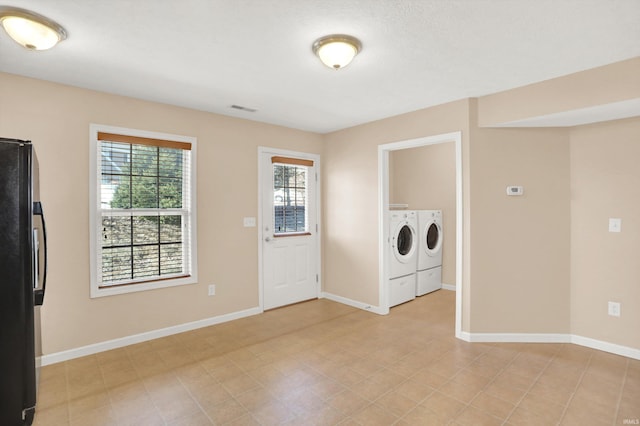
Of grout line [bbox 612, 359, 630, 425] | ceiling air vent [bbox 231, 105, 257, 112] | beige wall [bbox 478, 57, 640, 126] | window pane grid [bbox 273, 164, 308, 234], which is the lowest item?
grout line [bbox 612, 359, 630, 425]

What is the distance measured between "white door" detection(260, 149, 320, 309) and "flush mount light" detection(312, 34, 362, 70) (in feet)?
7.05

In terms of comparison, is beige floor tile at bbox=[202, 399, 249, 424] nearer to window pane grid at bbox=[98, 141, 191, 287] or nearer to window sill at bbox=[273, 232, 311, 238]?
window pane grid at bbox=[98, 141, 191, 287]

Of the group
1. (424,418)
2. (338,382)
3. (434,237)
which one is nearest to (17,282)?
(338,382)

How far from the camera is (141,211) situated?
3293 mm

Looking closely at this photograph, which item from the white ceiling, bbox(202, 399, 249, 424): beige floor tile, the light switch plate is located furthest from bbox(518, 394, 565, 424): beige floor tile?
the white ceiling

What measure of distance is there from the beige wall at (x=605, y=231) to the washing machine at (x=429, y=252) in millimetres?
1922

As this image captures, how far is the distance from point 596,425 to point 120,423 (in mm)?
2944

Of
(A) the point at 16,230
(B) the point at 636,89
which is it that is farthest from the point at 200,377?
(B) the point at 636,89

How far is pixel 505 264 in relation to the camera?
10.8 feet

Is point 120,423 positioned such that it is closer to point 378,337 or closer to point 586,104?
point 378,337

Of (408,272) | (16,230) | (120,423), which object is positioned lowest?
(120,423)

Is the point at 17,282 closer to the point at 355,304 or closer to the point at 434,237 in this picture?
the point at 355,304

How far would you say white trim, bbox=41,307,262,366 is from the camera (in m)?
2.86

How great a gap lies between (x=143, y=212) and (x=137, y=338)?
1253 millimetres
